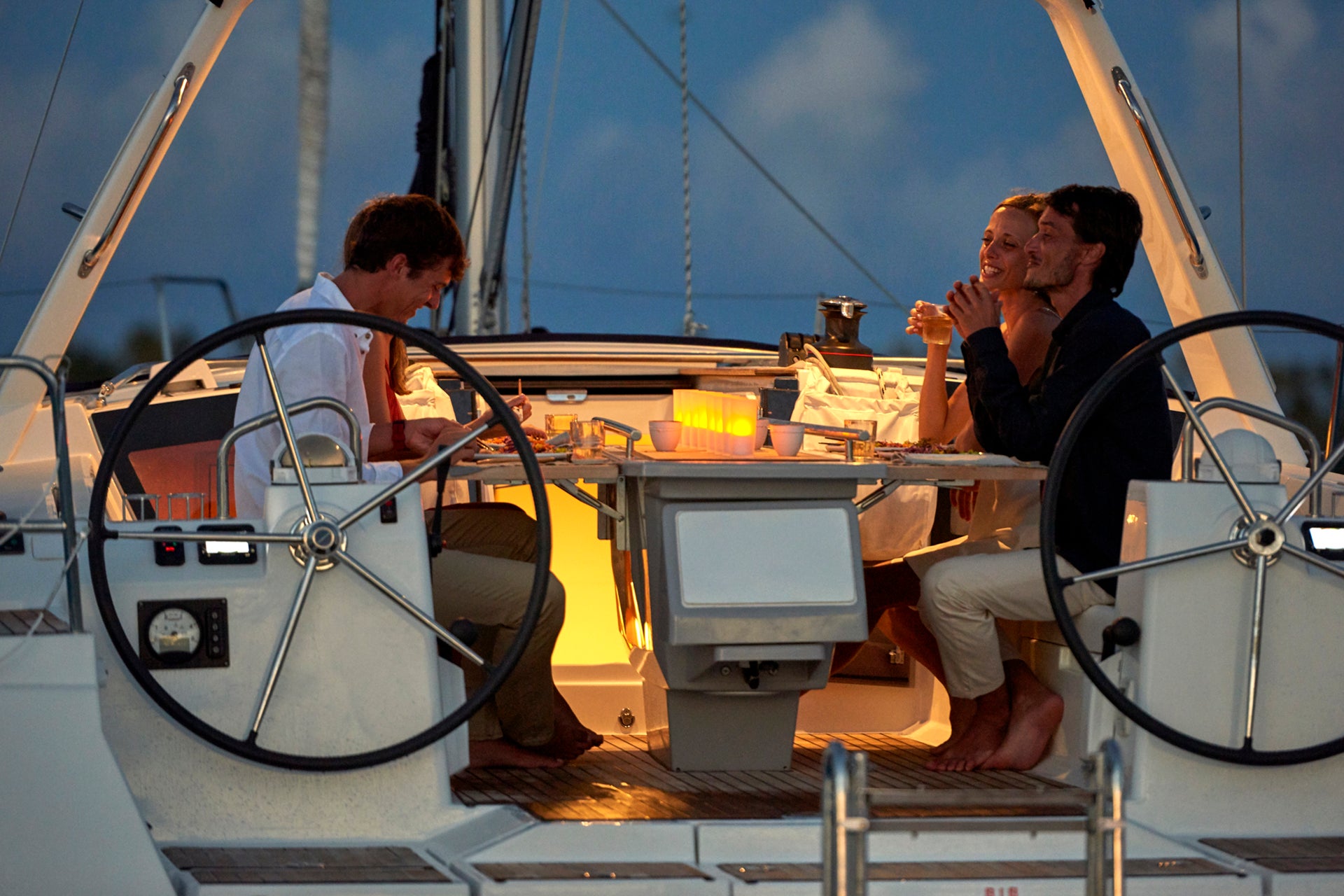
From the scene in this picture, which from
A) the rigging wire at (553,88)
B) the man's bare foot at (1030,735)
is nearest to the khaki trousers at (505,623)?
the man's bare foot at (1030,735)

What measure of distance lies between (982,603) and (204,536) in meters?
1.30

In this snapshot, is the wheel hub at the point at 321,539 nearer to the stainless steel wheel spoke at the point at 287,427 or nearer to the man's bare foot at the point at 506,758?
the stainless steel wheel spoke at the point at 287,427

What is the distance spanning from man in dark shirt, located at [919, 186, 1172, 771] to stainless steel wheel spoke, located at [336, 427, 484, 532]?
95 cm

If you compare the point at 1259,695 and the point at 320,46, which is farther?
the point at 320,46

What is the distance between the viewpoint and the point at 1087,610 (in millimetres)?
2523

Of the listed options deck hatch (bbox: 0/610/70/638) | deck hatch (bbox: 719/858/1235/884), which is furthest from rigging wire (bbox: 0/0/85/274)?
deck hatch (bbox: 719/858/1235/884)

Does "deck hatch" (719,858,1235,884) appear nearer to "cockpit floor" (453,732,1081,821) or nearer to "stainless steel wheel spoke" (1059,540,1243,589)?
"cockpit floor" (453,732,1081,821)

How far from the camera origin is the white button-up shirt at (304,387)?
248 cm

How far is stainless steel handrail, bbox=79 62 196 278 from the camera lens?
286 centimetres

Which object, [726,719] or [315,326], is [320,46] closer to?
[315,326]

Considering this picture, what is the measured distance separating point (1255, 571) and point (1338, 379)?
42 cm

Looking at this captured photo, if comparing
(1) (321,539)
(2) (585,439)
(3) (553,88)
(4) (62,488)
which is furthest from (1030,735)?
(3) (553,88)

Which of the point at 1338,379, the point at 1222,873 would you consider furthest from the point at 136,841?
the point at 1338,379

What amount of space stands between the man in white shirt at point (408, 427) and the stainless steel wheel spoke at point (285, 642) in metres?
0.30
